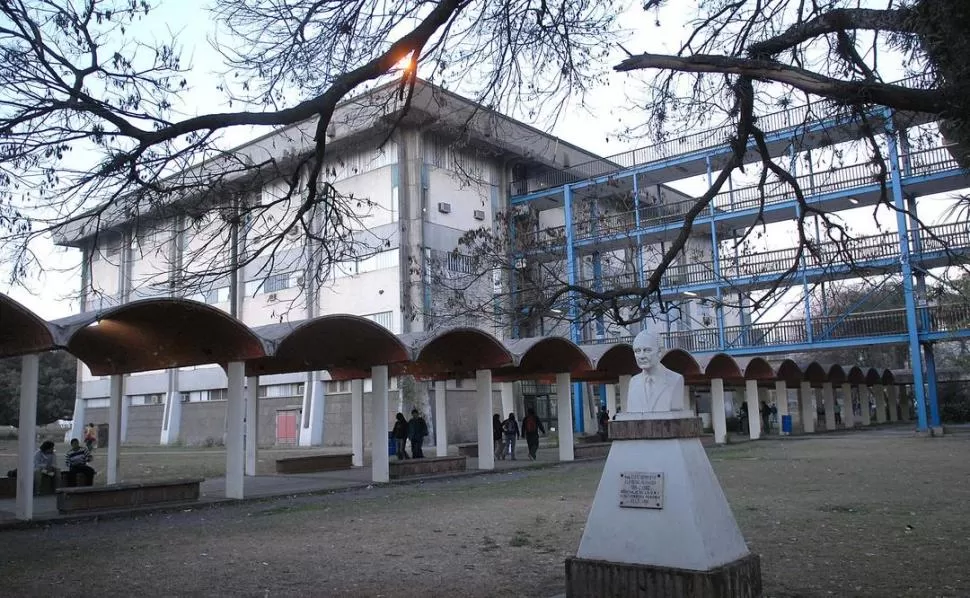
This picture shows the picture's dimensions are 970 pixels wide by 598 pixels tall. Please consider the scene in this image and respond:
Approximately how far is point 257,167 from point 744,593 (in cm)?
612

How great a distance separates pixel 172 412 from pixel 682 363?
29.1m

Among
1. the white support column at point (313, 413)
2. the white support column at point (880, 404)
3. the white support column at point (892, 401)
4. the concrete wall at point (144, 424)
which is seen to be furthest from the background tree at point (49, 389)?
the white support column at point (892, 401)

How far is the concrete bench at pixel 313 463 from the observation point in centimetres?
2123

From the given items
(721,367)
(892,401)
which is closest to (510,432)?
(721,367)

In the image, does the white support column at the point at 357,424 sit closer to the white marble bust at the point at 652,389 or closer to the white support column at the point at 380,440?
the white support column at the point at 380,440

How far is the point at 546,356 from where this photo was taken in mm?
22891

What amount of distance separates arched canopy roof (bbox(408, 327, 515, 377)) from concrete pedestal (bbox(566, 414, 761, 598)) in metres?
12.1

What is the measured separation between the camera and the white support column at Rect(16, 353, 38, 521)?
41.0ft

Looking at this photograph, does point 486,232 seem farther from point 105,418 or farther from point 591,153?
point 105,418

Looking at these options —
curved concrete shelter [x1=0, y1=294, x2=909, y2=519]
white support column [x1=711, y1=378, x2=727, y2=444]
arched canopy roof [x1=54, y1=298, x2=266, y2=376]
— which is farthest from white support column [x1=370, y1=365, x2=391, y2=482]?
white support column [x1=711, y1=378, x2=727, y2=444]

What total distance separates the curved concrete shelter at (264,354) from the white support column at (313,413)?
1338cm

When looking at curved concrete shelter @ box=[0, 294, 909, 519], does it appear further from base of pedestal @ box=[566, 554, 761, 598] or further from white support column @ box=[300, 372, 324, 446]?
white support column @ box=[300, 372, 324, 446]

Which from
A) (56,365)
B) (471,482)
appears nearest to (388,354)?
(471,482)

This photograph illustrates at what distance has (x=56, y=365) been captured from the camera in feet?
187
